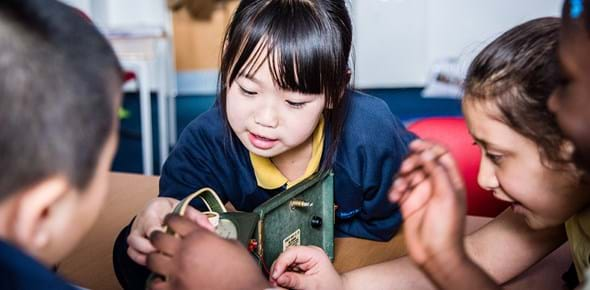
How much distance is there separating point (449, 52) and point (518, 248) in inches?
137

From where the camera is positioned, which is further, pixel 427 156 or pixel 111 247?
pixel 111 247

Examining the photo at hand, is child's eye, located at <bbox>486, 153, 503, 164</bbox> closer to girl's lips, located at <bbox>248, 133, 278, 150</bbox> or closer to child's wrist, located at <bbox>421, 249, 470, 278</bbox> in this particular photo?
child's wrist, located at <bbox>421, 249, 470, 278</bbox>

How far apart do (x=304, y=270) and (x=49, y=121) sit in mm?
413

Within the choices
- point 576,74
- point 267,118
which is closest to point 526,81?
point 576,74

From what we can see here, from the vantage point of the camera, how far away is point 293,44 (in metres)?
0.79

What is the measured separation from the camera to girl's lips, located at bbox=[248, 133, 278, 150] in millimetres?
828

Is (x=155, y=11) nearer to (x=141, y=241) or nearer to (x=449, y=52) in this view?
(x=449, y=52)

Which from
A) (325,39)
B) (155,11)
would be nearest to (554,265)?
(325,39)

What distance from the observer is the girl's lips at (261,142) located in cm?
83

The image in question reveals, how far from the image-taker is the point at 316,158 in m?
0.91

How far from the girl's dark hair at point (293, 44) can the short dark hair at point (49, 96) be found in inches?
13.4

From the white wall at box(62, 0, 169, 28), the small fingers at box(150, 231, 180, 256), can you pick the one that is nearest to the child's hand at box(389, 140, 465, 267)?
the small fingers at box(150, 231, 180, 256)

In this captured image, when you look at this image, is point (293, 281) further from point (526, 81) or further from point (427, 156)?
point (526, 81)

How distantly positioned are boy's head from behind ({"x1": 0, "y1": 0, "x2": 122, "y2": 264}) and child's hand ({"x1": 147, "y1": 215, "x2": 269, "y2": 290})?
9 centimetres
